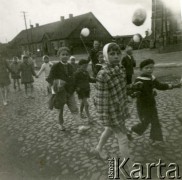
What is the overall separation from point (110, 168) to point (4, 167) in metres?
1.13

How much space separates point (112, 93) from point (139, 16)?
1201 millimetres

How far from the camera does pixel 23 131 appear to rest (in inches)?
145

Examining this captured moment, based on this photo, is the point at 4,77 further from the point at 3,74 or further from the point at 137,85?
the point at 137,85

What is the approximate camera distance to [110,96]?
2326mm

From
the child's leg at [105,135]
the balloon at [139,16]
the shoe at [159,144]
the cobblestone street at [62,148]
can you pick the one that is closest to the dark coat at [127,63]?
the cobblestone street at [62,148]

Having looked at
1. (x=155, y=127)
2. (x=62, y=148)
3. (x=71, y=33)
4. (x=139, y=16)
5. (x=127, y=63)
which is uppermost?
(x=71, y=33)

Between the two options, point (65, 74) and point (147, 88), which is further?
point (65, 74)

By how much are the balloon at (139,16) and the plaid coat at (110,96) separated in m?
0.91

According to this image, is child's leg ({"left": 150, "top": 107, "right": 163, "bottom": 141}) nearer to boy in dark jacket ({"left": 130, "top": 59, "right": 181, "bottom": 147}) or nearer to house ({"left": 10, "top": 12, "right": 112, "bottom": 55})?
boy in dark jacket ({"left": 130, "top": 59, "right": 181, "bottom": 147})

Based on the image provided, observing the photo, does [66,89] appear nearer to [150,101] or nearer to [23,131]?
[23,131]

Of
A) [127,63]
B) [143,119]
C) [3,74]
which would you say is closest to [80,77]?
[143,119]

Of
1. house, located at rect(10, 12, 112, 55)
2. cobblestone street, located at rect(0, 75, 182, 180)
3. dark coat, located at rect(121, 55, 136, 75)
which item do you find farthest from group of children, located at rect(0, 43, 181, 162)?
dark coat, located at rect(121, 55, 136, 75)

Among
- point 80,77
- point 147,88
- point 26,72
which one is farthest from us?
point 26,72

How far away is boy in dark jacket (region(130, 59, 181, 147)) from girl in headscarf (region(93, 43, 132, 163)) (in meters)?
0.38
